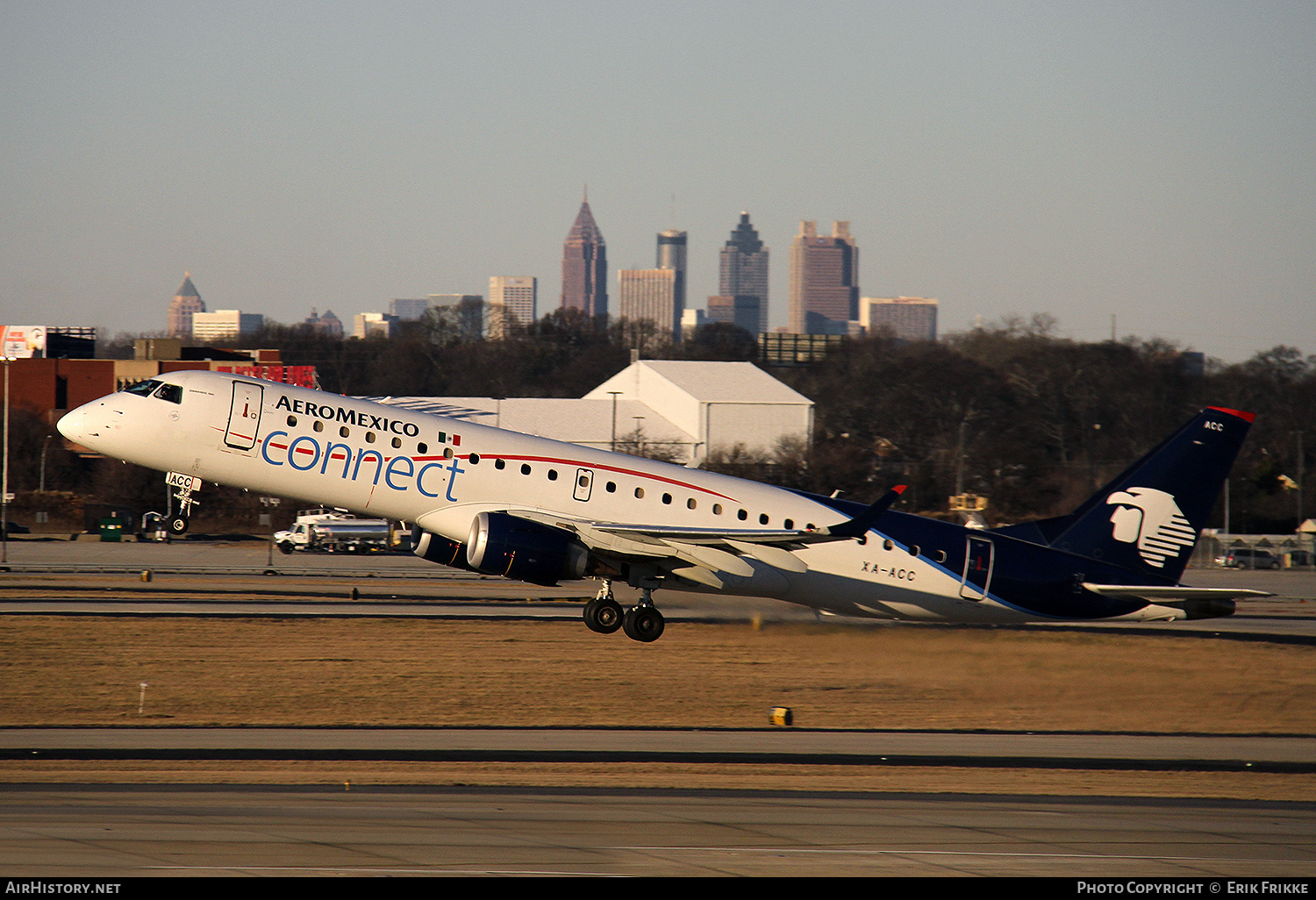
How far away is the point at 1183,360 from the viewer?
12569cm

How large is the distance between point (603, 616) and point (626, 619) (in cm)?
63

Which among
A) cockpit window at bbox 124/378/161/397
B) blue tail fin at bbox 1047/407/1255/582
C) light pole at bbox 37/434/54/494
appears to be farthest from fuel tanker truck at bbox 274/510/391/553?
blue tail fin at bbox 1047/407/1255/582

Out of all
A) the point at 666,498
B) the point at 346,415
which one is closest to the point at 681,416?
the point at 666,498

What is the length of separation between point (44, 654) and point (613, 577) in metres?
23.1

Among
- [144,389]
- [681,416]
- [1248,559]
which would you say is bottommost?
[1248,559]

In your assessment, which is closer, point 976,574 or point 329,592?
point 976,574

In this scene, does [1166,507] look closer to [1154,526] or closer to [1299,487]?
[1154,526]

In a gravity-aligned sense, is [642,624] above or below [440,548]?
below

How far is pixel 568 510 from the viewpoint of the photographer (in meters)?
31.7

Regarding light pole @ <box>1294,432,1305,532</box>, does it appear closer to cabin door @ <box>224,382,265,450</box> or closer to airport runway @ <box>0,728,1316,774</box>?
airport runway @ <box>0,728,1316,774</box>

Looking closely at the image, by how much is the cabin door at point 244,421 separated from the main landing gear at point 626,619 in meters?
9.59

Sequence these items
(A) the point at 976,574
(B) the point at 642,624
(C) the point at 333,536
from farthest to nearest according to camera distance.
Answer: (C) the point at 333,536 < (A) the point at 976,574 < (B) the point at 642,624

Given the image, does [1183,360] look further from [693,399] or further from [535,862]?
[535,862]
